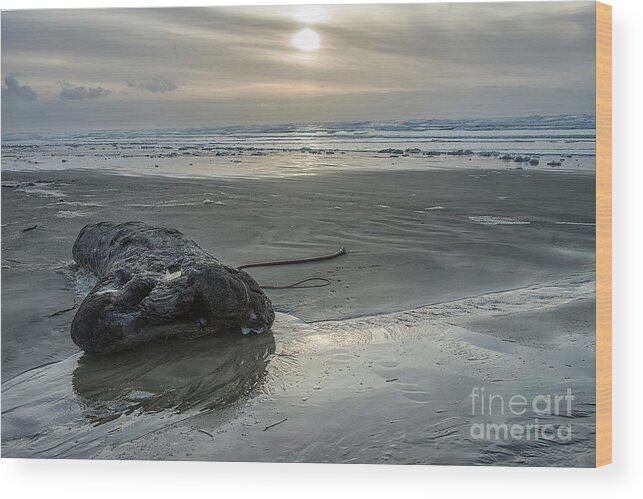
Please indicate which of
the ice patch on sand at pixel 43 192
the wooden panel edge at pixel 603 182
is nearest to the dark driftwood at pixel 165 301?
the ice patch on sand at pixel 43 192

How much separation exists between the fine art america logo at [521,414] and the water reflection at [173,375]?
1.10 m

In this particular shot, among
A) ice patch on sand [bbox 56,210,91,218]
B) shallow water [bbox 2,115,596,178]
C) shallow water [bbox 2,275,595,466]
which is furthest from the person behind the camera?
ice patch on sand [bbox 56,210,91,218]

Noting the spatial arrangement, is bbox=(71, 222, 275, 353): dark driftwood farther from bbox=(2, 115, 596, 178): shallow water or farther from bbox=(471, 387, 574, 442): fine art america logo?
bbox=(471, 387, 574, 442): fine art america logo

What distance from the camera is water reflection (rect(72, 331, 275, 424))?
3.51 m

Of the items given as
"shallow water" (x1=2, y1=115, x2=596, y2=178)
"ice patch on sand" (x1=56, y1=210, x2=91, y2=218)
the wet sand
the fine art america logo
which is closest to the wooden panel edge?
the wet sand

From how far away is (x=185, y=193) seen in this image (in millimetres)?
4953

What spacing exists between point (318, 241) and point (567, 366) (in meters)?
1.66

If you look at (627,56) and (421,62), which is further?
(421,62)

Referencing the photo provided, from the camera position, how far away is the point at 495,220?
4414mm

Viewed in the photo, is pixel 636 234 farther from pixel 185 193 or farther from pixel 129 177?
pixel 129 177

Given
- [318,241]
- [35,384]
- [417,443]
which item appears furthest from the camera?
[318,241]

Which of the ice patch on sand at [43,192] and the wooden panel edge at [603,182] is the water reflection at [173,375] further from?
the wooden panel edge at [603,182]

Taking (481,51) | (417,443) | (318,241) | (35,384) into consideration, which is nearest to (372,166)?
(318,241)

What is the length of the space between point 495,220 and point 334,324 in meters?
1.17
